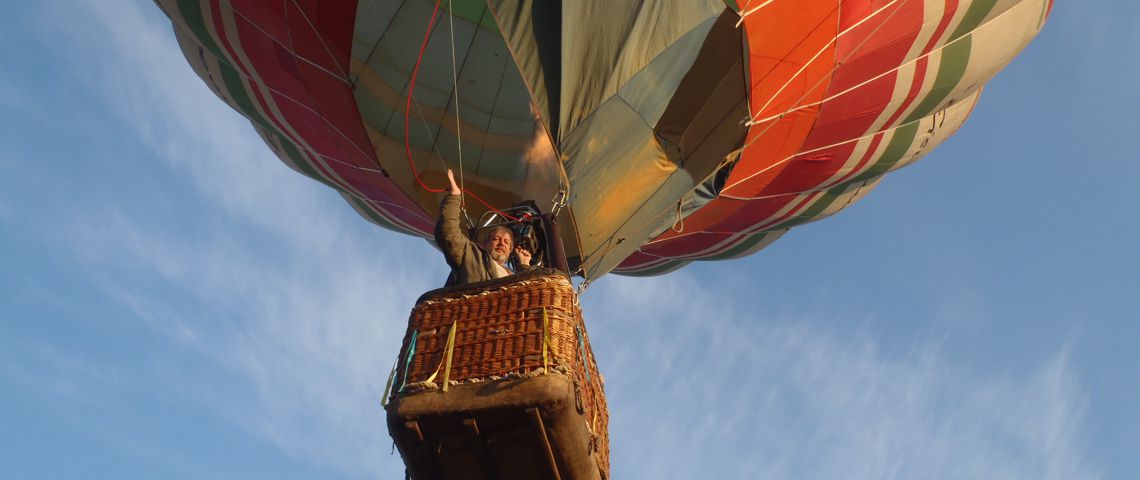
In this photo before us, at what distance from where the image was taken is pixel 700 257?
26.3 feet

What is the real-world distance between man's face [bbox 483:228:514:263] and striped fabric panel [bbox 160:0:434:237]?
1436 mm

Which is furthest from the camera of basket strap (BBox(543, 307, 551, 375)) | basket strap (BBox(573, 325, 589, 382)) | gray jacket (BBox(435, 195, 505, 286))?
gray jacket (BBox(435, 195, 505, 286))

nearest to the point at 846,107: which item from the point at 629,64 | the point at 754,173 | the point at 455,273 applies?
the point at 754,173

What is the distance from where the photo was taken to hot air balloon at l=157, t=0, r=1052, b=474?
488 cm

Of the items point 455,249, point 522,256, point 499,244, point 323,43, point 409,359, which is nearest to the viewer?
point 409,359

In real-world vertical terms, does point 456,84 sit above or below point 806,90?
above

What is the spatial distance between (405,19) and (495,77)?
632 millimetres

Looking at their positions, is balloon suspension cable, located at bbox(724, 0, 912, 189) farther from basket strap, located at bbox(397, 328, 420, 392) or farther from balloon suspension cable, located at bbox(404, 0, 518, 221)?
basket strap, located at bbox(397, 328, 420, 392)

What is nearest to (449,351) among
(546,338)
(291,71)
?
(546,338)

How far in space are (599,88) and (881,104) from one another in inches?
76.2

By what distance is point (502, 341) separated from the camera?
11.6ft

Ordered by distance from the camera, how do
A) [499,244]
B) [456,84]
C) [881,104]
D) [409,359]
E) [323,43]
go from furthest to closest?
[881,104], [456,84], [323,43], [499,244], [409,359]

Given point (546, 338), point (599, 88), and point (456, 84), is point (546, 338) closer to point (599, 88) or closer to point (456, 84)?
point (599, 88)

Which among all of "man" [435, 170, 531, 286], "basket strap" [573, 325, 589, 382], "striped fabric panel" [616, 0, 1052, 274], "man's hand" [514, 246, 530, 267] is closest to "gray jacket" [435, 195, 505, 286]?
"man" [435, 170, 531, 286]
